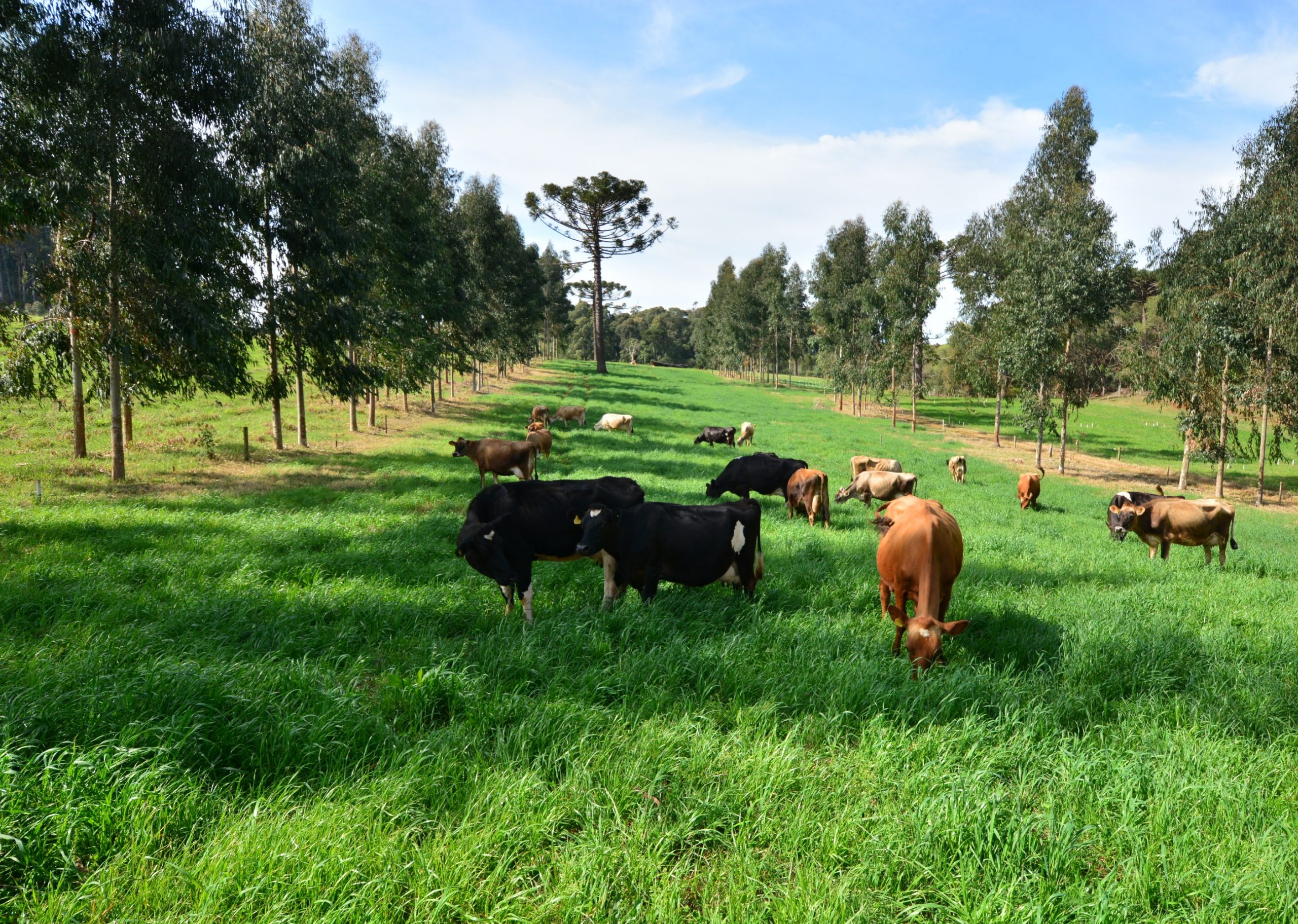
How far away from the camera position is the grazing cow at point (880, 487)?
587 inches

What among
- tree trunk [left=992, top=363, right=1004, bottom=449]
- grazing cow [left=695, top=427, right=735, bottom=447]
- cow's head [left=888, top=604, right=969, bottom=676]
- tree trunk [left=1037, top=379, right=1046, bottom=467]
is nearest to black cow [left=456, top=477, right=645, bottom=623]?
cow's head [left=888, top=604, right=969, bottom=676]

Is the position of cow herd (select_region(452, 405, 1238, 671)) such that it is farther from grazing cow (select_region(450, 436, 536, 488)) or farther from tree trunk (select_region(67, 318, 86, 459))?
tree trunk (select_region(67, 318, 86, 459))

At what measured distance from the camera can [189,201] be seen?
14078 millimetres

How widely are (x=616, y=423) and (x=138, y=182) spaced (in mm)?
16981

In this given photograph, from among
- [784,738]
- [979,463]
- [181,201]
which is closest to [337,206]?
[181,201]

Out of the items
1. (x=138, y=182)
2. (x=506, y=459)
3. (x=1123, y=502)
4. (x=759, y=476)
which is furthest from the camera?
(x=506, y=459)

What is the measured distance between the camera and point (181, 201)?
1402 cm

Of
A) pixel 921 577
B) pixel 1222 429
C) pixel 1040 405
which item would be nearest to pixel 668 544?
pixel 921 577

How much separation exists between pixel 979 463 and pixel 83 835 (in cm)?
2925

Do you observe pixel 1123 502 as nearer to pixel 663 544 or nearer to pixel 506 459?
pixel 663 544

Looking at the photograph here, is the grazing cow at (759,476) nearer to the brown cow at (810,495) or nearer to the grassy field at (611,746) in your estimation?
the brown cow at (810,495)

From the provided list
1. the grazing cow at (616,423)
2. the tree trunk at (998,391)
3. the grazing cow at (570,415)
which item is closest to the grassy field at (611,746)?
the grazing cow at (616,423)

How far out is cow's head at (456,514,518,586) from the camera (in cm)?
668

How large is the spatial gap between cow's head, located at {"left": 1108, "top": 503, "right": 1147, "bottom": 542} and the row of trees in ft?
64.5
